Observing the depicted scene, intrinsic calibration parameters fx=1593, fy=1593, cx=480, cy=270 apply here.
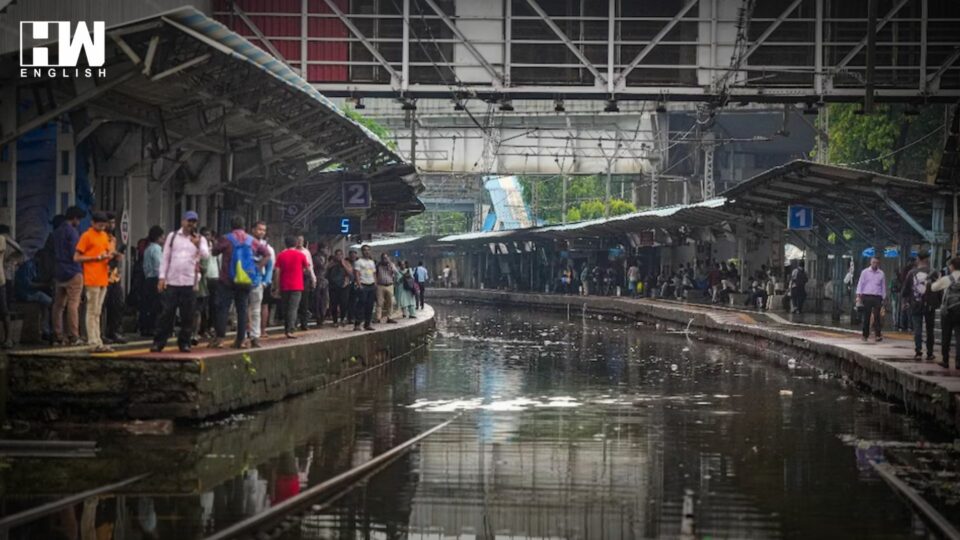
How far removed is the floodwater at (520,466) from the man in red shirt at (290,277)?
1493 millimetres

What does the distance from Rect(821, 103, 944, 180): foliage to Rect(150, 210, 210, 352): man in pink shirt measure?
3447 centimetres

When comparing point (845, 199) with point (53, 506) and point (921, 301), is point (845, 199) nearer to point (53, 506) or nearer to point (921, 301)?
point (921, 301)

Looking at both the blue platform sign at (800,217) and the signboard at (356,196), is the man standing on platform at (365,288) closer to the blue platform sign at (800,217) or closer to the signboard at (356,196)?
the signboard at (356,196)

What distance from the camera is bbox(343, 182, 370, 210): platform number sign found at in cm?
3506

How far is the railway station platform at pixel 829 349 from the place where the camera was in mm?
17250

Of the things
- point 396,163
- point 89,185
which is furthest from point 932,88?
point 89,185

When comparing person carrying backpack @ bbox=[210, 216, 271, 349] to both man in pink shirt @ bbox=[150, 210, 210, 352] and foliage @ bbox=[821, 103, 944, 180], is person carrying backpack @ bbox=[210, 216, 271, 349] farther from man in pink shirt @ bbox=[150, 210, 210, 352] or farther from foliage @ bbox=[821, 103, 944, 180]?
foliage @ bbox=[821, 103, 944, 180]

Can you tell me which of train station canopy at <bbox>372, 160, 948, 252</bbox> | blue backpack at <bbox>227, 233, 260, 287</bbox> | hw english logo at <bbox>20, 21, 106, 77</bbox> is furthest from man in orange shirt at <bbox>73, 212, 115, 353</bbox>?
train station canopy at <bbox>372, 160, 948, 252</bbox>

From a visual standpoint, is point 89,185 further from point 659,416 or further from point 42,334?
point 659,416

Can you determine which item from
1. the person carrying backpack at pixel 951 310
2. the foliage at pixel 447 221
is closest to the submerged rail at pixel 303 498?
the person carrying backpack at pixel 951 310

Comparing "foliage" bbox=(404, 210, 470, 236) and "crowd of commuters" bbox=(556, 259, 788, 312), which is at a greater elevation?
"foliage" bbox=(404, 210, 470, 236)

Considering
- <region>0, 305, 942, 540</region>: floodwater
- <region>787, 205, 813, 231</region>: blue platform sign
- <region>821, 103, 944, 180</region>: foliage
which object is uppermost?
<region>821, 103, 944, 180</region>: foliage

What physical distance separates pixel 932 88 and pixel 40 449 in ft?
77.7

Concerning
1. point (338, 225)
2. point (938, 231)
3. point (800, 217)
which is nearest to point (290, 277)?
point (938, 231)
